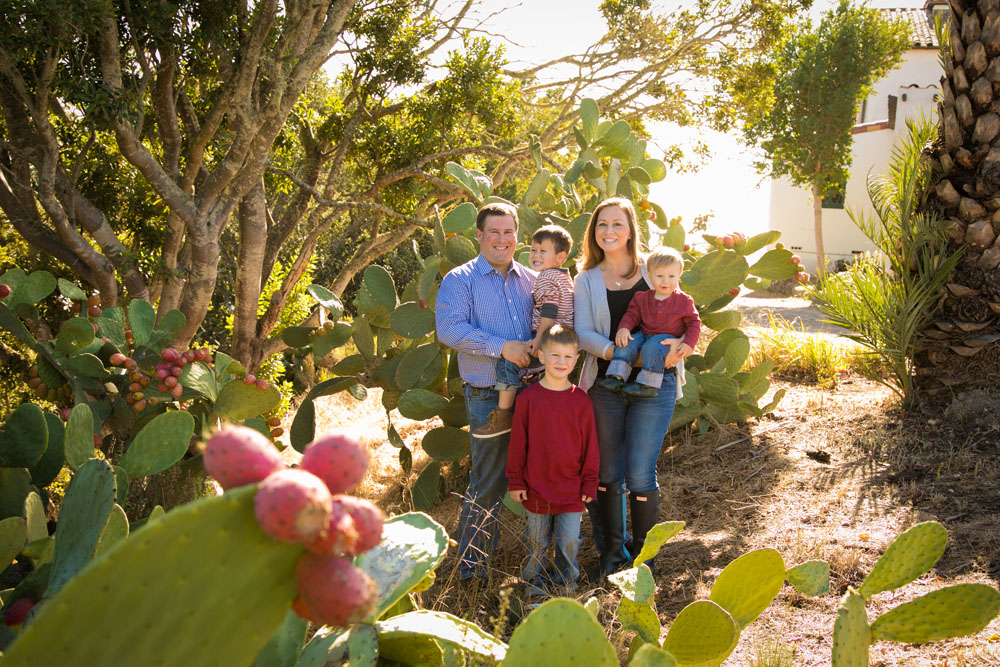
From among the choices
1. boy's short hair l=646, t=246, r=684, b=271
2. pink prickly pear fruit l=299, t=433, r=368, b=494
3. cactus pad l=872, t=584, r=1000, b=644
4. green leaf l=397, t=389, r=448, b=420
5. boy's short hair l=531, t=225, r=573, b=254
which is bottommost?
cactus pad l=872, t=584, r=1000, b=644

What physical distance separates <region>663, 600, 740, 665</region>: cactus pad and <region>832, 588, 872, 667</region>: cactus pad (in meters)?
0.24

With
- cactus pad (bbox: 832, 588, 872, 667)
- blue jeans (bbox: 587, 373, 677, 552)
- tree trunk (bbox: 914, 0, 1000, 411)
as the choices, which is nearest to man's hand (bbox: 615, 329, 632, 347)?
blue jeans (bbox: 587, 373, 677, 552)

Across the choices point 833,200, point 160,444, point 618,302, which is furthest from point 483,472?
point 833,200

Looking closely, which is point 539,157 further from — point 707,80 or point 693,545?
point 707,80

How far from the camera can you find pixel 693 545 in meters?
3.64

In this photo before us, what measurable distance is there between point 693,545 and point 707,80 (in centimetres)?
860

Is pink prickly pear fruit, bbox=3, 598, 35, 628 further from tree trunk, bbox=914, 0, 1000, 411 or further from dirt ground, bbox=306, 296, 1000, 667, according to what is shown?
tree trunk, bbox=914, 0, 1000, 411

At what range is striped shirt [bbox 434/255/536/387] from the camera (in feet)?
10.8

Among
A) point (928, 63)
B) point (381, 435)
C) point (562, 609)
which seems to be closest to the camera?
point (562, 609)

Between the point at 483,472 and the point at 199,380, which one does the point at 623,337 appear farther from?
the point at 199,380

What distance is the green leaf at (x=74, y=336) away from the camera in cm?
341

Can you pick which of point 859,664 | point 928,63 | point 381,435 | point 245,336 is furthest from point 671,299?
point 928,63

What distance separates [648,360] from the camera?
3.11 meters

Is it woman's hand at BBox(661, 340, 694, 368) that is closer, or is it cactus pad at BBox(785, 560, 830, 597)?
cactus pad at BBox(785, 560, 830, 597)
